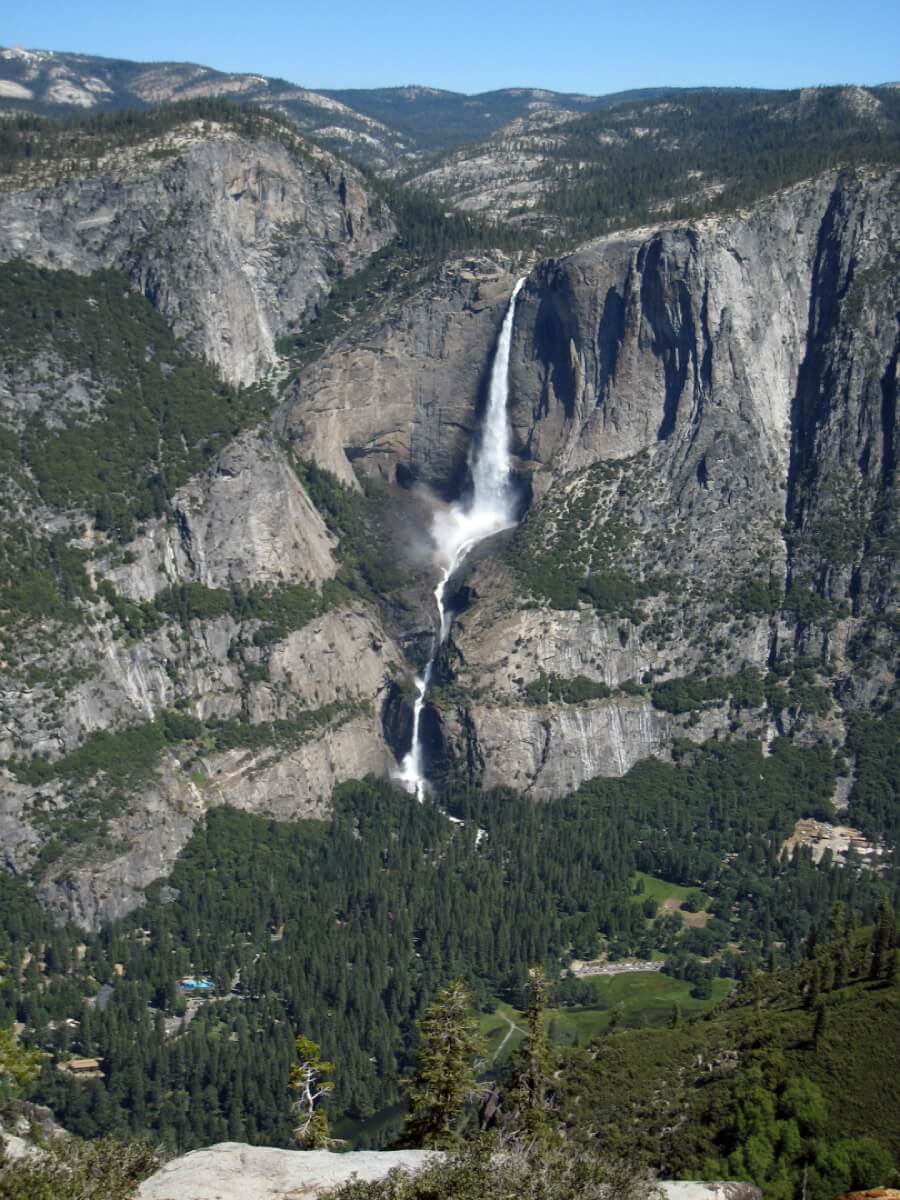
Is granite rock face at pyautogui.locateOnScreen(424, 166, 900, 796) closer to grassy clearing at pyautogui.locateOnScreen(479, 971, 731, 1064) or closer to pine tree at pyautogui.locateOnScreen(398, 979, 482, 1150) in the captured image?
grassy clearing at pyautogui.locateOnScreen(479, 971, 731, 1064)

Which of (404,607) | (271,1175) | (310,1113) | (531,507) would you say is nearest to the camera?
(271,1175)

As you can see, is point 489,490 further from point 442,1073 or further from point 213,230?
point 442,1073

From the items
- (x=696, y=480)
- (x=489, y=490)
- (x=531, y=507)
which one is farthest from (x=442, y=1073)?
(x=489, y=490)

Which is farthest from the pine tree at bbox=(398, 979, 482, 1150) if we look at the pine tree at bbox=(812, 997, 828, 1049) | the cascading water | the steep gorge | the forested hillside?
the cascading water

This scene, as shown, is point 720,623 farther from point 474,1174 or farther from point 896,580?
point 474,1174

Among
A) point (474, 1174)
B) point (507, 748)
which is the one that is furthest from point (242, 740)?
point (474, 1174)
